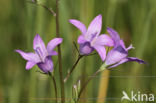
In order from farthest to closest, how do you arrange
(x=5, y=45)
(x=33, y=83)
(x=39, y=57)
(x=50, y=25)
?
1. (x=5, y=45)
2. (x=50, y=25)
3. (x=33, y=83)
4. (x=39, y=57)

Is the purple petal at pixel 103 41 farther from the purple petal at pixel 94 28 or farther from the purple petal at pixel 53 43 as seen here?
the purple petal at pixel 53 43

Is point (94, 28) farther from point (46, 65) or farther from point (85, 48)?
point (46, 65)

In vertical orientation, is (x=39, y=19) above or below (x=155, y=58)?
above

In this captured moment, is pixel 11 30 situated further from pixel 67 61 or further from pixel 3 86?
pixel 67 61

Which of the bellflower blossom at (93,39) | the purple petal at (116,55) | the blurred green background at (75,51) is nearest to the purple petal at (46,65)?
the bellflower blossom at (93,39)

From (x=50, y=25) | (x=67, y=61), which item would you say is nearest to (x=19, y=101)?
(x=67, y=61)

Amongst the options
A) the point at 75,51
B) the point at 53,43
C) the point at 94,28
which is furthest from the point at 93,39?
the point at 75,51

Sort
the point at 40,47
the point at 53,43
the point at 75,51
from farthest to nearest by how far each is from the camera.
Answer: the point at 75,51
the point at 40,47
the point at 53,43

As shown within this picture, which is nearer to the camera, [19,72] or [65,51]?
[65,51]

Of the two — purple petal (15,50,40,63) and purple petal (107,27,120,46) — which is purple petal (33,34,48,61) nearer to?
purple petal (15,50,40,63)
